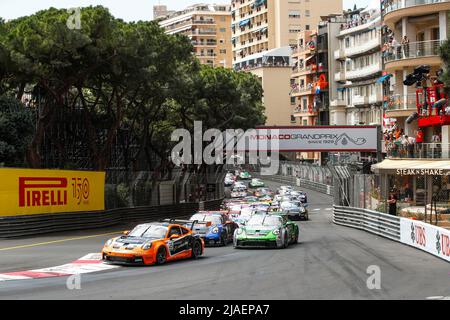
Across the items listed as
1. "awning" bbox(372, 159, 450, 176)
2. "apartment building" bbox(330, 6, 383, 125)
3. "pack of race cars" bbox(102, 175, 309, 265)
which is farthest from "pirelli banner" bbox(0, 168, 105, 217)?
"apartment building" bbox(330, 6, 383, 125)

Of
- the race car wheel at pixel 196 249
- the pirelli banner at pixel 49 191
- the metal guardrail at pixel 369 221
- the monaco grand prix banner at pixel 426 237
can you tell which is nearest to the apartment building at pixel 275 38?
the metal guardrail at pixel 369 221

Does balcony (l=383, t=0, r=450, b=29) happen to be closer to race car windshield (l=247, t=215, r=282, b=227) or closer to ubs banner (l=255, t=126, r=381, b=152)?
ubs banner (l=255, t=126, r=381, b=152)

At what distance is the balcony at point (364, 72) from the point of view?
293ft

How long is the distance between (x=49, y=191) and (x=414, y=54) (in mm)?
25733

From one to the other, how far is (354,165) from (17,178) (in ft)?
153

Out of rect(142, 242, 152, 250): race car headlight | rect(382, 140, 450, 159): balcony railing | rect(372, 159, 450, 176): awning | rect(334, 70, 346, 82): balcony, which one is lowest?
rect(142, 242, 152, 250): race car headlight

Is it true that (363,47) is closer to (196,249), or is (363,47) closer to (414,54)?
(414,54)

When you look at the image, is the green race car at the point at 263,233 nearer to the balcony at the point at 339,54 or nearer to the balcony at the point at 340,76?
the balcony at the point at 340,76

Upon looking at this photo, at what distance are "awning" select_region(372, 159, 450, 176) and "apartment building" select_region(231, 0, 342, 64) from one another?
305ft

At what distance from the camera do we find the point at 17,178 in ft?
117

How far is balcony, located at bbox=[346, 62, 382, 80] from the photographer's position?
8939cm

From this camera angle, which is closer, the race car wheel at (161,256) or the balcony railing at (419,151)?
the race car wheel at (161,256)

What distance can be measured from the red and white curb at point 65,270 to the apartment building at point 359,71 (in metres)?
67.0
